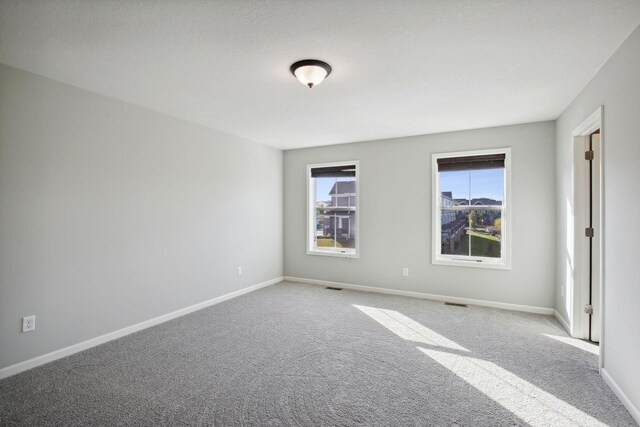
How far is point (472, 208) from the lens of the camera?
4.64 meters

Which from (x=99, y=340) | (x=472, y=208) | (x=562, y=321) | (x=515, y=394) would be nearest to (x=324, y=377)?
(x=515, y=394)

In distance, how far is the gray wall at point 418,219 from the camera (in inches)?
165

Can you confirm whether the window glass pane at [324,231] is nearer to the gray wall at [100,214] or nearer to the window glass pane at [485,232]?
the gray wall at [100,214]

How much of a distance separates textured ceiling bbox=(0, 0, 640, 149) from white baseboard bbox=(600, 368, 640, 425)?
2.45 meters

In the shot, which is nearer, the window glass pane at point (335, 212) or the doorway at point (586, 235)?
the doorway at point (586, 235)

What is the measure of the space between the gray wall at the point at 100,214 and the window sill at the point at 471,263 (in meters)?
3.11

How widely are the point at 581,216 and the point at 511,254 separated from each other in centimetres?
114

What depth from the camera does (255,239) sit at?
539 cm

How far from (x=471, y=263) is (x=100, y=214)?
15.1 feet

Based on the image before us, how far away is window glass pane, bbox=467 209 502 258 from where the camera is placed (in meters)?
4.50

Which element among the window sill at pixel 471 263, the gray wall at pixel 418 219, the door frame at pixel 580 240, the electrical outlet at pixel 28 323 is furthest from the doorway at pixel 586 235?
the electrical outlet at pixel 28 323

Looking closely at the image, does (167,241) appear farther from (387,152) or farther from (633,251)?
(633,251)

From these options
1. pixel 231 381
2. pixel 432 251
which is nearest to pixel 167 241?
pixel 231 381

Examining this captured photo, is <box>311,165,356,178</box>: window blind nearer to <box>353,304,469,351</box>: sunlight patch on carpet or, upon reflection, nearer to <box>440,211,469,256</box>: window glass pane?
<box>440,211,469,256</box>: window glass pane
